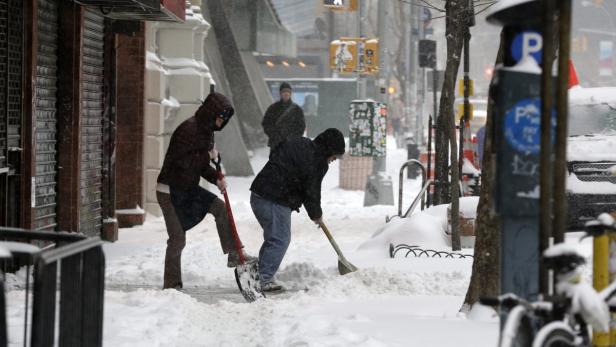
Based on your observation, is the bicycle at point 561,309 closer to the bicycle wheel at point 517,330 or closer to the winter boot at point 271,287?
the bicycle wheel at point 517,330

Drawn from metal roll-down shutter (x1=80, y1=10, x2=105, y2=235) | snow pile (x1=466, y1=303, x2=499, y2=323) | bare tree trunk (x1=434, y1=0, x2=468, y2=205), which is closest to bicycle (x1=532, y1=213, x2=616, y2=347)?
snow pile (x1=466, y1=303, x2=499, y2=323)

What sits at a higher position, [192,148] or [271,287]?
[192,148]

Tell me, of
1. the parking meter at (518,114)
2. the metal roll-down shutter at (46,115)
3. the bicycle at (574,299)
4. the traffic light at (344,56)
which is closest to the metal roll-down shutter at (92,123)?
the metal roll-down shutter at (46,115)

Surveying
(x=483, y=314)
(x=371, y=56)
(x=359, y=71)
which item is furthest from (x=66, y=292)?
(x=371, y=56)

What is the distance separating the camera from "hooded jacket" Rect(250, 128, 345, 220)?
1030 cm

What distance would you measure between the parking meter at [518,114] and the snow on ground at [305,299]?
77.9 inches

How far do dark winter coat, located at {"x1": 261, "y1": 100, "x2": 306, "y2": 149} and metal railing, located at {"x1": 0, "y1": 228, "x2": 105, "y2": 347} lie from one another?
13668mm

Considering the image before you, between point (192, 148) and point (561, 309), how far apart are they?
6.16 metres

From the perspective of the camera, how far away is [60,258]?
4801 mm

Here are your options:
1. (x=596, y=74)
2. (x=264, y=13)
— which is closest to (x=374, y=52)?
(x=264, y=13)

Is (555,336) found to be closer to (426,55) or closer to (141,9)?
(141,9)

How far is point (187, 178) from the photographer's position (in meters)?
10.4

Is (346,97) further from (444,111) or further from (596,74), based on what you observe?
(596,74)

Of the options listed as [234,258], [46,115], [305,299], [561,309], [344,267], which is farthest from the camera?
[46,115]
